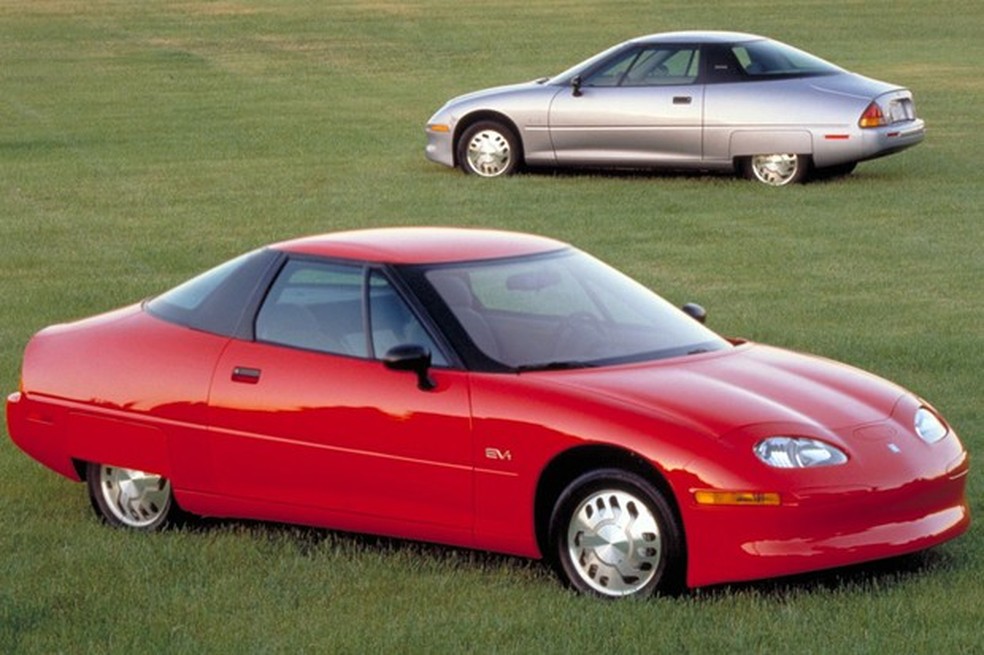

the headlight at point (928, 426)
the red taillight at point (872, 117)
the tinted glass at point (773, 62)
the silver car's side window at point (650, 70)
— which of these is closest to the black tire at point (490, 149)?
the silver car's side window at point (650, 70)

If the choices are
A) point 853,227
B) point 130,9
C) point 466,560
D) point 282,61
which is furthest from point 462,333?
point 130,9

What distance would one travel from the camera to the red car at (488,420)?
8.12 meters

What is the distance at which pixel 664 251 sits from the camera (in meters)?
18.7

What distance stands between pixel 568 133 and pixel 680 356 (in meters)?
14.6

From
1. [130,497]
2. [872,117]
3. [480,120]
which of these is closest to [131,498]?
[130,497]

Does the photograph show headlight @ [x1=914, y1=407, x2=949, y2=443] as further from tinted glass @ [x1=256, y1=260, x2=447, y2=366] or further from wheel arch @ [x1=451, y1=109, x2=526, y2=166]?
wheel arch @ [x1=451, y1=109, x2=526, y2=166]

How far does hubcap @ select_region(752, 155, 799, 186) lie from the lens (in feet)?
75.2

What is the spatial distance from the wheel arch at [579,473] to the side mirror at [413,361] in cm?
59

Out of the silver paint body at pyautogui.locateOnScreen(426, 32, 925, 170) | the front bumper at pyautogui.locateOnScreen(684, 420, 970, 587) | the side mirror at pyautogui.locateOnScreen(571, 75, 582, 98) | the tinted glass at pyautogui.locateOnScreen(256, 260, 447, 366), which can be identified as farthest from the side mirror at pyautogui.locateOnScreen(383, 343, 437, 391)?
the side mirror at pyautogui.locateOnScreen(571, 75, 582, 98)

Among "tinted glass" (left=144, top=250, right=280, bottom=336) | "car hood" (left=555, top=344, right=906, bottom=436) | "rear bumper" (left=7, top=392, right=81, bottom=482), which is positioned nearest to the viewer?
"car hood" (left=555, top=344, right=906, bottom=436)

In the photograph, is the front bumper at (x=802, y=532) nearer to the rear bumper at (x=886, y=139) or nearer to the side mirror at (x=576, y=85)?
the rear bumper at (x=886, y=139)

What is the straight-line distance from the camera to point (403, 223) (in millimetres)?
20250

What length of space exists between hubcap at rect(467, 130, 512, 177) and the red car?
14029 mm

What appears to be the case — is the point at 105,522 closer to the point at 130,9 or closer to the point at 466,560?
the point at 466,560
